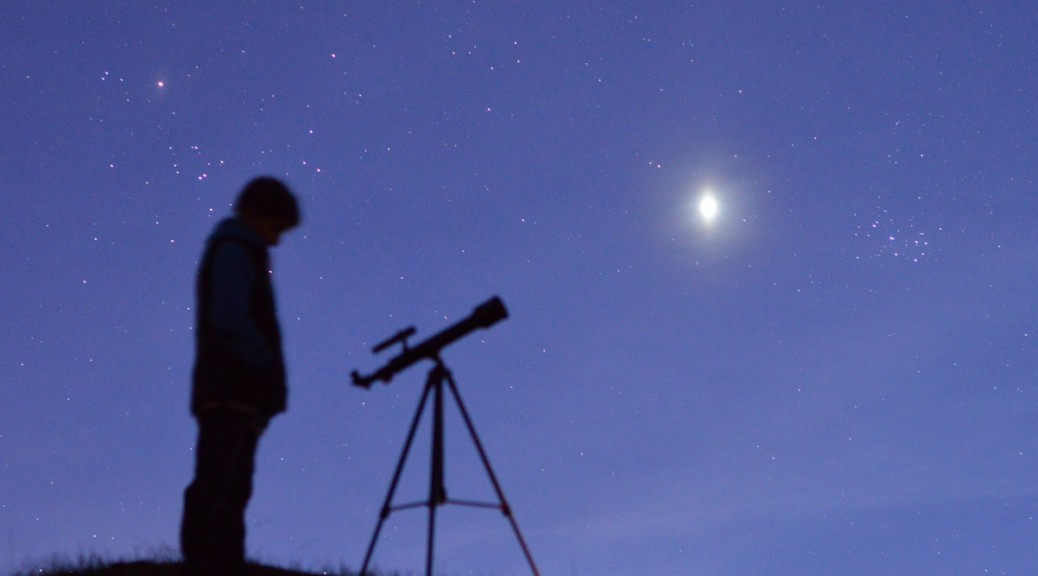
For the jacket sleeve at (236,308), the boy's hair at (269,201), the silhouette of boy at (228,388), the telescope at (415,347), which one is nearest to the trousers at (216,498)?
the silhouette of boy at (228,388)

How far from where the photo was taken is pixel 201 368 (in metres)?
4.45

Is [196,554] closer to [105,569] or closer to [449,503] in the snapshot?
[449,503]

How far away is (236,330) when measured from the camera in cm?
440

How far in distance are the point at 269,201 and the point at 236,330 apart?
0.78 metres

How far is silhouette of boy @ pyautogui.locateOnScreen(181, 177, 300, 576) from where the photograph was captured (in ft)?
14.1

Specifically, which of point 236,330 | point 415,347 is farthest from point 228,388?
point 415,347

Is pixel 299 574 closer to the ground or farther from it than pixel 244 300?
closer to the ground

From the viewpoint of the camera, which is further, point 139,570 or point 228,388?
→ point 139,570

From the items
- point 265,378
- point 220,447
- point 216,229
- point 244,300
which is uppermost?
point 216,229

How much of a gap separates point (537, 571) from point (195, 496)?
2.25 metres

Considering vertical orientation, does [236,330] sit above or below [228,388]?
above

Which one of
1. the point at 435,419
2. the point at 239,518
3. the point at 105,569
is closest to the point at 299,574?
the point at 105,569

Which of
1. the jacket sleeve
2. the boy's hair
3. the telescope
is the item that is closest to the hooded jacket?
the jacket sleeve

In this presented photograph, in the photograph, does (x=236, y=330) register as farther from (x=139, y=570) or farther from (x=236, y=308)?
(x=139, y=570)
